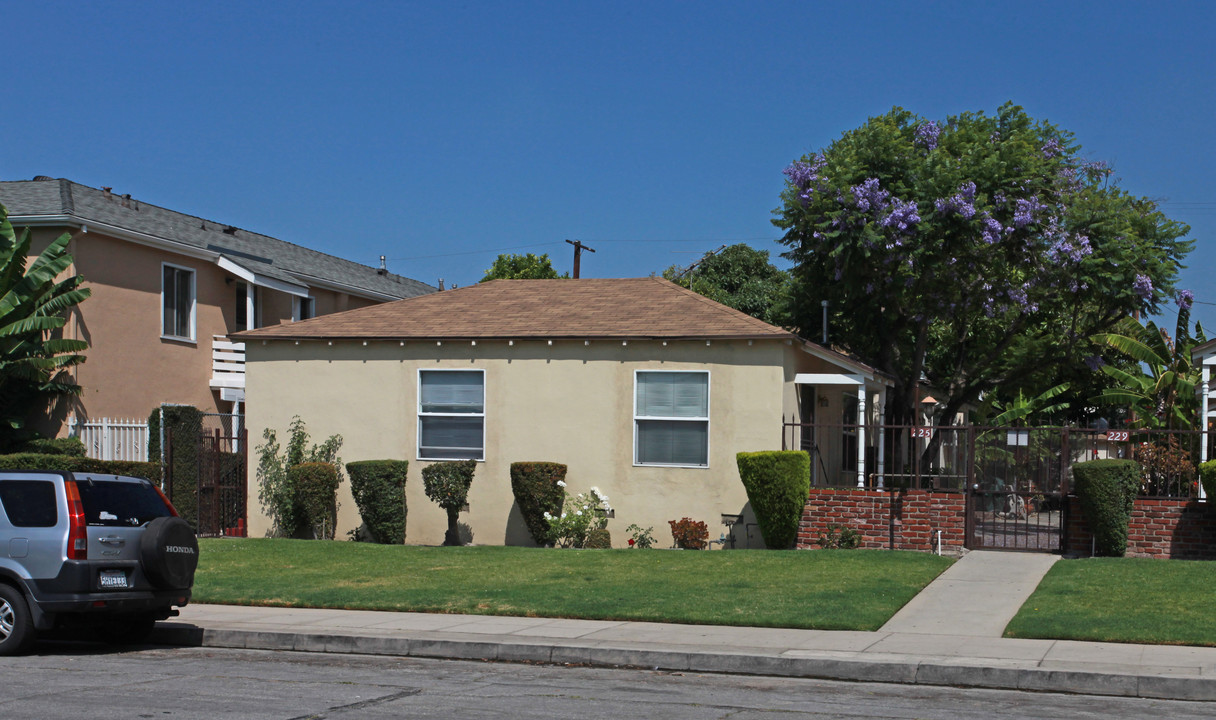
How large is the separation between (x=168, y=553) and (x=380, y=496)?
900 cm

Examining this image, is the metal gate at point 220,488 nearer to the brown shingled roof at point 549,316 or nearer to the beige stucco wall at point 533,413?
the beige stucco wall at point 533,413

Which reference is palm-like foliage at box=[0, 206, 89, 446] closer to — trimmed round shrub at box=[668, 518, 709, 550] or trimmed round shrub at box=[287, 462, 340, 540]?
trimmed round shrub at box=[287, 462, 340, 540]

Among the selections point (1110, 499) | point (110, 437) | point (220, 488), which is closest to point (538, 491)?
point (220, 488)

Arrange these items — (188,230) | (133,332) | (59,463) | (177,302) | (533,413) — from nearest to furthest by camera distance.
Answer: (59,463) → (533,413) → (133,332) → (177,302) → (188,230)

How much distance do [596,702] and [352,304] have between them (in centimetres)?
2396

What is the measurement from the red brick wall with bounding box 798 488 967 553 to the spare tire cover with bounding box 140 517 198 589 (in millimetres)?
9946

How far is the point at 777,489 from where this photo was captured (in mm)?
18125

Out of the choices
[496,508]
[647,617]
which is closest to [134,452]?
[496,508]

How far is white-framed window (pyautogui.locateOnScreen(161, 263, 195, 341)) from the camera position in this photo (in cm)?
2492

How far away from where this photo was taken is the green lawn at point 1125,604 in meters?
11.2

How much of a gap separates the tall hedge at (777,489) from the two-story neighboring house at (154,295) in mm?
12632

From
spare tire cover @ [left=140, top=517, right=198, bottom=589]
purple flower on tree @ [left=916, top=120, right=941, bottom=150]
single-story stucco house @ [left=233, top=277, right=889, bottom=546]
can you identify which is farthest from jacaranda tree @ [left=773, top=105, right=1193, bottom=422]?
spare tire cover @ [left=140, top=517, right=198, bottom=589]

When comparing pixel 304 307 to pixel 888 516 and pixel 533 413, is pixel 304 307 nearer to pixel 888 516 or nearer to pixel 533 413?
pixel 533 413

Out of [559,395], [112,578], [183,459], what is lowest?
[112,578]
